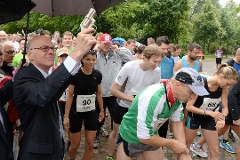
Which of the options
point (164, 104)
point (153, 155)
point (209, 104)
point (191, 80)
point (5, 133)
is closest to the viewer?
point (5, 133)

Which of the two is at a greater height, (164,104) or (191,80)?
(191,80)

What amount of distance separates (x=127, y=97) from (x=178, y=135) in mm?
1220

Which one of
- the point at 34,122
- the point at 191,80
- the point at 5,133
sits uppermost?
the point at 191,80

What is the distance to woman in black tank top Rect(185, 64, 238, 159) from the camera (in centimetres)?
382

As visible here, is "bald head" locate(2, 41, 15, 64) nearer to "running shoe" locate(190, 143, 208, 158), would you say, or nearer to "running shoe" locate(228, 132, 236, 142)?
"running shoe" locate(190, 143, 208, 158)

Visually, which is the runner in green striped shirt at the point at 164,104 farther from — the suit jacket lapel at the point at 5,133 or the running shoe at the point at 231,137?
the running shoe at the point at 231,137

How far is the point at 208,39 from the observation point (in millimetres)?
39906

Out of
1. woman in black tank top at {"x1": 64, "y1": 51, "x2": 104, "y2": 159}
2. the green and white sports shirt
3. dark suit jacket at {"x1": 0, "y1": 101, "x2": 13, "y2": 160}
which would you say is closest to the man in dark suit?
dark suit jacket at {"x1": 0, "y1": 101, "x2": 13, "y2": 160}

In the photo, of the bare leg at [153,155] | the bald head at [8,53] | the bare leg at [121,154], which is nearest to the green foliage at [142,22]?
the bald head at [8,53]

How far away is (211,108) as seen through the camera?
421 centimetres

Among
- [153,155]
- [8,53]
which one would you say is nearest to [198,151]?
[153,155]

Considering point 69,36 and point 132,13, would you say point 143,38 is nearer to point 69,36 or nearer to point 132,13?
point 132,13

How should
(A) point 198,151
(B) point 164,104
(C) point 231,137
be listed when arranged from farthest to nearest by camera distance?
(C) point 231,137 → (A) point 198,151 → (B) point 164,104

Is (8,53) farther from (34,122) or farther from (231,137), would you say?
(231,137)
